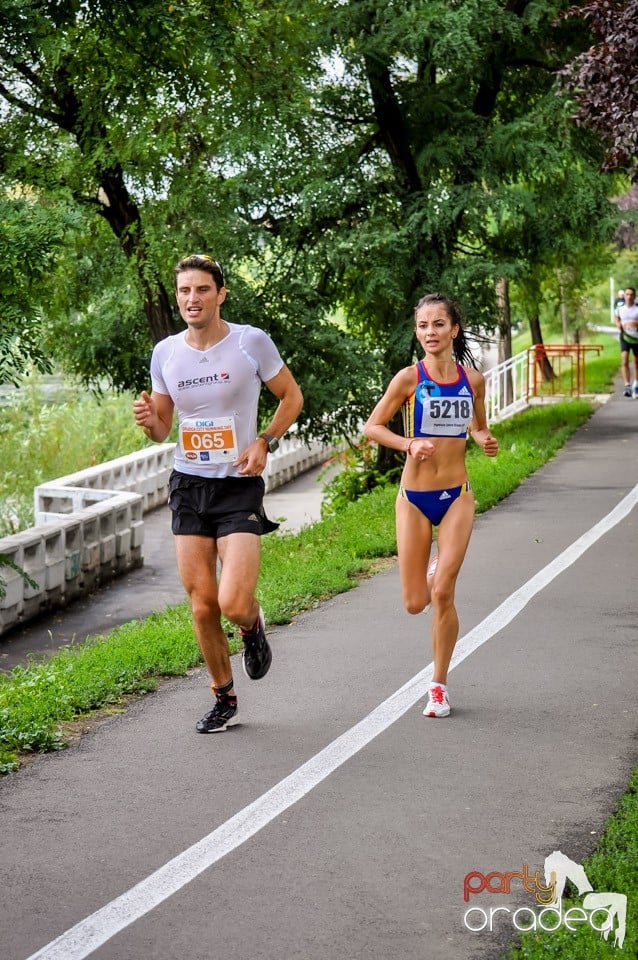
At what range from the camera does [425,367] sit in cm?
706

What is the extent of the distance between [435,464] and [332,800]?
203 centimetres

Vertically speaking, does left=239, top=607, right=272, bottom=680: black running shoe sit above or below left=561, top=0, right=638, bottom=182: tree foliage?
below

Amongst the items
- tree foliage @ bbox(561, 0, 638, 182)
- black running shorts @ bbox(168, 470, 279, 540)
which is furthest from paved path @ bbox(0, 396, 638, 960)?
tree foliage @ bbox(561, 0, 638, 182)

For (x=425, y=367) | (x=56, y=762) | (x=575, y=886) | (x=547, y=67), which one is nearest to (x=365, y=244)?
(x=547, y=67)

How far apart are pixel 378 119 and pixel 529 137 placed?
2404 millimetres

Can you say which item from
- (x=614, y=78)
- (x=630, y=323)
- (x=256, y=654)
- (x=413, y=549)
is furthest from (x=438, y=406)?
(x=630, y=323)

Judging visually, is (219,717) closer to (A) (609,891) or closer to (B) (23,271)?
(A) (609,891)

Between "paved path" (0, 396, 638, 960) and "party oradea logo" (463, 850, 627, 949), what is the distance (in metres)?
0.04

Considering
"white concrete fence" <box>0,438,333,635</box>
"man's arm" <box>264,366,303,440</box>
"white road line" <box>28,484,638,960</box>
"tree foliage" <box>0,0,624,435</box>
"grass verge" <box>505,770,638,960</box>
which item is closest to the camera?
"grass verge" <box>505,770,638,960</box>

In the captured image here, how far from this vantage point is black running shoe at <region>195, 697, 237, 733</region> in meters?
6.80

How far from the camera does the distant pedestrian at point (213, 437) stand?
641 cm

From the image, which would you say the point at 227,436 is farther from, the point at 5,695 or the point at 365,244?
the point at 365,244

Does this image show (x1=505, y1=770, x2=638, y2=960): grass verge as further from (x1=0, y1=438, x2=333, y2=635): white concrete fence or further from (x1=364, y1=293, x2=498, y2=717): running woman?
(x1=0, y1=438, x2=333, y2=635): white concrete fence

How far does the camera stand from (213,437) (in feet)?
21.1
